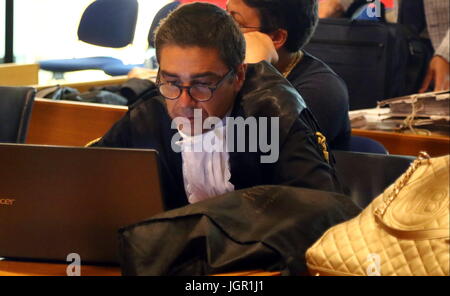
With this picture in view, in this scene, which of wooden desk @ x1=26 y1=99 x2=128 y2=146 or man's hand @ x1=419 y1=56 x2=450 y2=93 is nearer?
wooden desk @ x1=26 y1=99 x2=128 y2=146

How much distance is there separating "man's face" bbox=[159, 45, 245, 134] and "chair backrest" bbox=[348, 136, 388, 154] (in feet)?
2.41

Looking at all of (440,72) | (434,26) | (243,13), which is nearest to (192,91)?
(243,13)

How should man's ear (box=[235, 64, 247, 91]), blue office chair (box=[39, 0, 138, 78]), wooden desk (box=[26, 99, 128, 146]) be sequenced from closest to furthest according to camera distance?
man's ear (box=[235, 64, 247, 91])
wooden desk (box=[26, 99, 128, 146])
blue office chair (box=[39, 0, 138, 78])

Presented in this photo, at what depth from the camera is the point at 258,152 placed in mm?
1707

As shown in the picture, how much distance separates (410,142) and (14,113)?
1333 millimetres

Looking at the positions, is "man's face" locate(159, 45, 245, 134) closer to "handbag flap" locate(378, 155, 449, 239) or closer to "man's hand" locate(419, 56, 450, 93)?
"handbag flap" locate(378, 155, 449, 239)

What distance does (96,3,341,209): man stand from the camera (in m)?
1.66

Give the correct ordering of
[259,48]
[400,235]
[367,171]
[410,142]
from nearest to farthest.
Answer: [400,235]
[367,171]
[259,48]
[410,142]

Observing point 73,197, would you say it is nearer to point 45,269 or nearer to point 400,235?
point 45,269

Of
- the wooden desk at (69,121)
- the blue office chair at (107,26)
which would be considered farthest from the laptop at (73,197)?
the blue office chair at (107,26)

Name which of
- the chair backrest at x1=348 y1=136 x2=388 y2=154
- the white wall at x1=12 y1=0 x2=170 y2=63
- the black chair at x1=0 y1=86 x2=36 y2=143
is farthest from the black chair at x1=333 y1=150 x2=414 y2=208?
the white wall at x1=12 y1=0 x2=170 y2=63

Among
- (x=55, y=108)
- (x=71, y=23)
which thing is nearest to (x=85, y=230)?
(x=55, y=108)

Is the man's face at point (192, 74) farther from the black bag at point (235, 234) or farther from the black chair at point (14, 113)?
the black chair at point (14, 113)
